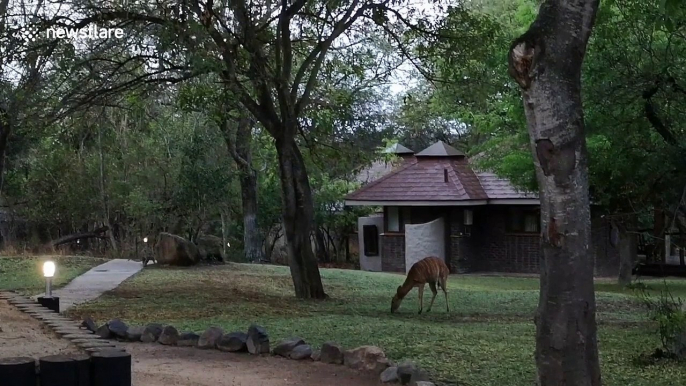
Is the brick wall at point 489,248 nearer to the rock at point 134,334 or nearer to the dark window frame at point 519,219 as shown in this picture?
the dark window frame at point 519,219

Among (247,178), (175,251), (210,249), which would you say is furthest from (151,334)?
(247,178)

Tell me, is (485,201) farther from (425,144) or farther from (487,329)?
(487,329)

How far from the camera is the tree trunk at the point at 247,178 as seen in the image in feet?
86.0

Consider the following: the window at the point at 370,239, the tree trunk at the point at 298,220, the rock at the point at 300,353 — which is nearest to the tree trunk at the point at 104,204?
the window at the point at 370,239

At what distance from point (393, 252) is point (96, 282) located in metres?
14.0

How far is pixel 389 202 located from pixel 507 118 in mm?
9699

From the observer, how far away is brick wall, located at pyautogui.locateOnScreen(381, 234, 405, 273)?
98.5ft

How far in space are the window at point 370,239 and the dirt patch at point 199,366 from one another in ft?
71.9

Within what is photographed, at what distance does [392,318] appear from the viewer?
43.0ft

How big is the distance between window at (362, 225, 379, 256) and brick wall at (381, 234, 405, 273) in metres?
1.03

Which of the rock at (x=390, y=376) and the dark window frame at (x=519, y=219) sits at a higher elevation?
the dark window frame at (x=519, y=219)

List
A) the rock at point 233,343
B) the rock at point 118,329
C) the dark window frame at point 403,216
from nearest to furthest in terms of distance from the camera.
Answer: the rock at point 233,343 → the rock at point 118,329 → the dark window frame at point 403,216

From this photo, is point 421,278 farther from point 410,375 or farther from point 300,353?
point 410,375

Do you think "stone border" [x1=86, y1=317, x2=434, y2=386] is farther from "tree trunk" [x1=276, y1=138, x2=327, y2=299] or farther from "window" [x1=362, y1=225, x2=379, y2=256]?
"window" [x1=362, y1=225, x2=379, y2=256]
